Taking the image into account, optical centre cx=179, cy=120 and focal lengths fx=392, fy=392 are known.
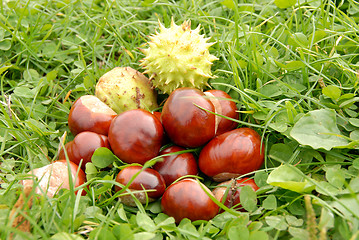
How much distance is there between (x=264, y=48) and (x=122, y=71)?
38.3 inches

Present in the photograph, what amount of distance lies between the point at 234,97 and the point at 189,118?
55cm

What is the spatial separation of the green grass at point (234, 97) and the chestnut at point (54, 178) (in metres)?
0.06

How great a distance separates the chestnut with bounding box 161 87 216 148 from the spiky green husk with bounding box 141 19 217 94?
22 cm

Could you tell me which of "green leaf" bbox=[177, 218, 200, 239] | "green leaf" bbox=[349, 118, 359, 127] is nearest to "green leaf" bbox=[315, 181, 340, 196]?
"green leaf" bbox=[349, 118, 359, 127]

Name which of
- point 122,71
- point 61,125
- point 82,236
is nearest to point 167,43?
point 122,71

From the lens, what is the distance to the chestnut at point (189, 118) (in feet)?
6.82

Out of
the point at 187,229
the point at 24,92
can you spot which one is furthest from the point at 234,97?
the point at 24,92

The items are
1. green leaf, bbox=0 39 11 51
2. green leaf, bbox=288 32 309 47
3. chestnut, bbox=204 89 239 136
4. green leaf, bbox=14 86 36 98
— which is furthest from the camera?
green leaf, bbox=0 39 11 51

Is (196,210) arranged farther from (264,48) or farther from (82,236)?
(264,48)

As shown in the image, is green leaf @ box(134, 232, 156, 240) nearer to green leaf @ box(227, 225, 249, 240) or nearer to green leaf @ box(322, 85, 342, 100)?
green leaf @ box(227, 225, 249, 240)

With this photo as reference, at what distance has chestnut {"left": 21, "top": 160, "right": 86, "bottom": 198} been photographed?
6.37 ft

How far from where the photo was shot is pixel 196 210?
1860 mm

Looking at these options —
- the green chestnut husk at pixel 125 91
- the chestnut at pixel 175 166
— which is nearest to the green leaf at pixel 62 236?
the chestnut at pixel 175 166

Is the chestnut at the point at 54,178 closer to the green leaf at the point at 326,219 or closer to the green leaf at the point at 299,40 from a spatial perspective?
the green leaf at the point at 326,219
